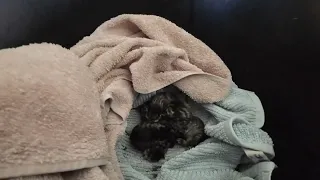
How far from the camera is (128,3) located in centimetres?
110

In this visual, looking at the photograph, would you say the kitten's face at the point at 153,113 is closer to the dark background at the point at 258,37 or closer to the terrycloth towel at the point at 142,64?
the terrycloth towel at the point at 142,64

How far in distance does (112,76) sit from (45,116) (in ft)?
0.76

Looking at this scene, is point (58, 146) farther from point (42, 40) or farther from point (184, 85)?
point (42, 40)

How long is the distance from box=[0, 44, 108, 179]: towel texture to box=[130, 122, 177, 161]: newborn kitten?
0.44ft

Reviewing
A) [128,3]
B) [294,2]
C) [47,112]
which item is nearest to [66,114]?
[47,112]

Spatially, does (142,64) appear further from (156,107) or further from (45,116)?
(45,116)

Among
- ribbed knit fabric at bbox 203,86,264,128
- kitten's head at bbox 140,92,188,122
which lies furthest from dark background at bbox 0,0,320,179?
kitten's head at bbox 140,92,188,122

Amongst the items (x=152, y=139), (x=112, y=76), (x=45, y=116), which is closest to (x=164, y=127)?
(x=152, y=139)

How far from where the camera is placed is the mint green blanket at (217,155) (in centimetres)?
88

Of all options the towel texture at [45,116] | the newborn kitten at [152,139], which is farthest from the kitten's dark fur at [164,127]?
the towel texture at [45,116]

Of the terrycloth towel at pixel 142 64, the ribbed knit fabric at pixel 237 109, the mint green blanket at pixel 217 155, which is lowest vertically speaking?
the mint green blanket at pixel 217 155

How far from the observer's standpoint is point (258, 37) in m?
1.06

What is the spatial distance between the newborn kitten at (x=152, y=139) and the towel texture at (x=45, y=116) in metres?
0.13

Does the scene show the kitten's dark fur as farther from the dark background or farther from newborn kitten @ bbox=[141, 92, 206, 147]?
the dark background
